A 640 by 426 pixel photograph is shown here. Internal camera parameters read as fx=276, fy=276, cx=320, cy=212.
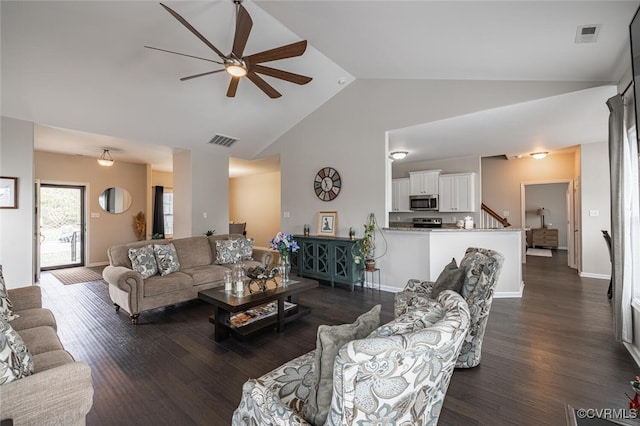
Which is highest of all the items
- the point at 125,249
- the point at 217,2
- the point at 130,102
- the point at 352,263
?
the point at 217,2

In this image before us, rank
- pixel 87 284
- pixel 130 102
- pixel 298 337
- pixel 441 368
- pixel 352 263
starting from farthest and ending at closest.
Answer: pixel 87 284 < pixel 352 263 < pixel 130 102 < pixel 298 337 < pixel 441 368

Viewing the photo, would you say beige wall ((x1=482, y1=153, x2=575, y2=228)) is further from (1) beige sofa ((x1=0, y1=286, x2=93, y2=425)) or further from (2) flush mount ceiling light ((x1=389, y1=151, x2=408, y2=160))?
(1) beige sofa ((x1=0, y1=286, x2=93, y2=425))

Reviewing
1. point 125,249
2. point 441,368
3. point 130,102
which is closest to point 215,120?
point 130,102

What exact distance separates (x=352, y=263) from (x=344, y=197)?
1.30 metres

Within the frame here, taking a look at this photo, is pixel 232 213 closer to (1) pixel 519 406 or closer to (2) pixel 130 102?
(2) pixel 130 102

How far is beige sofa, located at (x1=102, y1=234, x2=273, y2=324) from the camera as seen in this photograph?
3311 millimetres

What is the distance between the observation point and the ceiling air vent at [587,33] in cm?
228

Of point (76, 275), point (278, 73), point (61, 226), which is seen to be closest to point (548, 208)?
point (278, 73)

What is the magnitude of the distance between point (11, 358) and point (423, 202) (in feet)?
22.7

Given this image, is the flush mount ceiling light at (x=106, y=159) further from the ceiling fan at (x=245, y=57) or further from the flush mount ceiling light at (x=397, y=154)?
the flush mount ceiling light at (x=397, y=154)

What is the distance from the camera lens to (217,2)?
122 inches

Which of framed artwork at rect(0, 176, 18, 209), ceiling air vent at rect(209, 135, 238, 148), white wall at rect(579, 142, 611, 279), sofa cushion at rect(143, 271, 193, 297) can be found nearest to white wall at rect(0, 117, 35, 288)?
framed artwork at rect(0, 176, 18, 209)

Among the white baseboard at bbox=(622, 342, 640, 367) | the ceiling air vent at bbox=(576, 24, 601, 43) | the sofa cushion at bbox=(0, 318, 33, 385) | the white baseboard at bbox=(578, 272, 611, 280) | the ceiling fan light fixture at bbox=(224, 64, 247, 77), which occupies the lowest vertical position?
the white baseboard at bbox=(622, 342, 640, 367)

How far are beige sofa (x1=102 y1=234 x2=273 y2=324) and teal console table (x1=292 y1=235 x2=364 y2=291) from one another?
3.10ft
